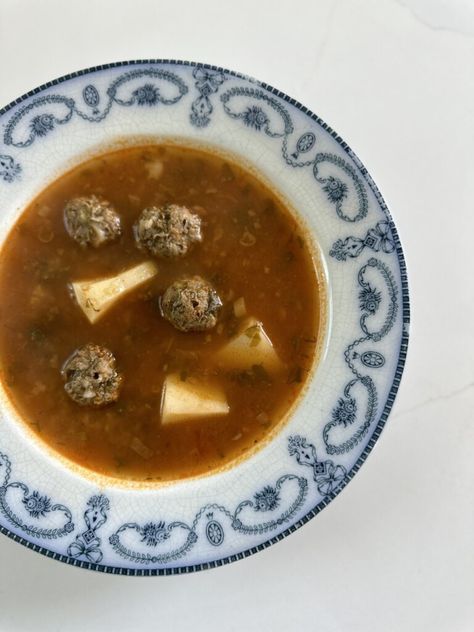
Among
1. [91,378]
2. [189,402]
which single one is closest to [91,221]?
[91,378]

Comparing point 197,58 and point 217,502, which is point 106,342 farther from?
point 197,58

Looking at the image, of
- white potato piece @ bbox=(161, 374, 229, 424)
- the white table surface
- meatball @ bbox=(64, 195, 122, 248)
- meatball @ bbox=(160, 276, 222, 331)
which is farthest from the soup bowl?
meatball @ bbox=(160, 276, 222, 331)

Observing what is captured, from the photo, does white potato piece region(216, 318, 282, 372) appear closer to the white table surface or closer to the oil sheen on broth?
the oil sheen on broth

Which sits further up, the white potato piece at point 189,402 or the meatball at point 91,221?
the meatball at point 91,221

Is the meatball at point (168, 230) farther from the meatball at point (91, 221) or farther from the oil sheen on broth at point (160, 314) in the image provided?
the meatball at point (91, 221)

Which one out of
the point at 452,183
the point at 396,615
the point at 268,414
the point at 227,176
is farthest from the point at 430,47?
the point at 396,615

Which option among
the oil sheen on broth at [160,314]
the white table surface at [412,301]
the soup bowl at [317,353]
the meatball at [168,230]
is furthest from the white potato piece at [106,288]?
the white table surface at [412,301]

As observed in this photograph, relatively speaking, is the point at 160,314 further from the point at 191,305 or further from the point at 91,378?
the point at 91,378
